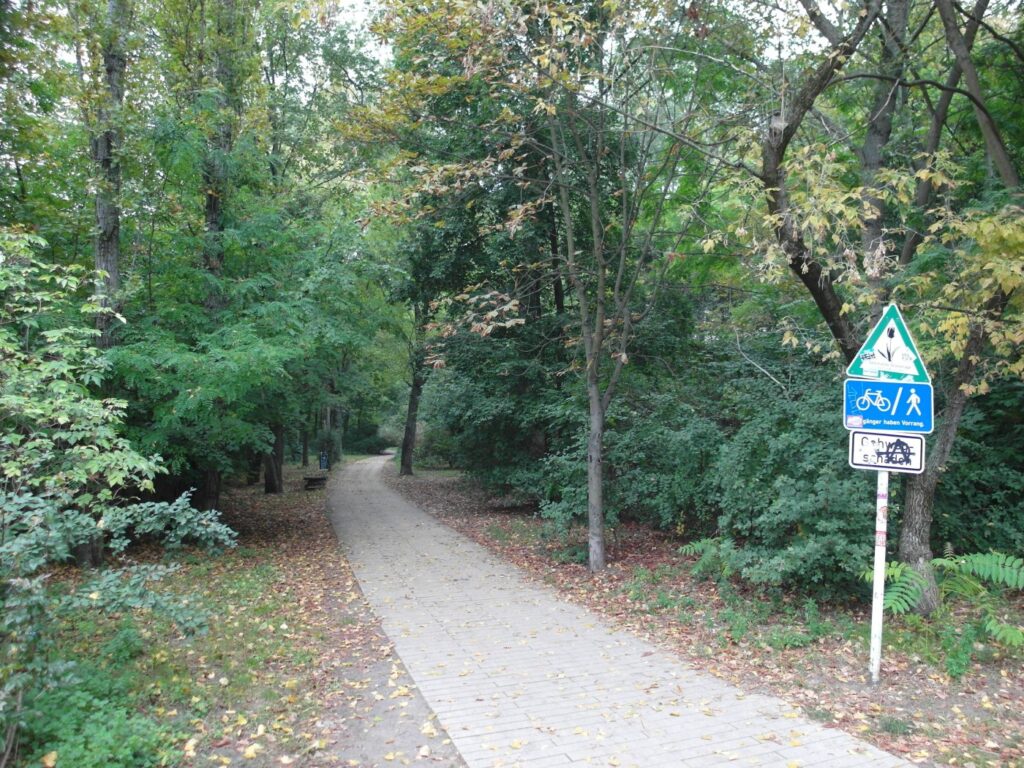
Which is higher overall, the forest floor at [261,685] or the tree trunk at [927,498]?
the tree trunk at [927,498]

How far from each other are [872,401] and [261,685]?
17.7 feet

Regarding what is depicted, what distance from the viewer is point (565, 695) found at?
5113 millimetres

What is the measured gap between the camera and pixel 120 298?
8914 mm

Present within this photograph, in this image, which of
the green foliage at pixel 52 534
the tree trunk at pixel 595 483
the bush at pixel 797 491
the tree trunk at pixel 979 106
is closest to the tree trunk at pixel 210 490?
the green foliage at pixel 52 534

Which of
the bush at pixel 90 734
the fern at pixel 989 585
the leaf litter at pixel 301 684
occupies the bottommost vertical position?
the leaf litter at pixel 301 684

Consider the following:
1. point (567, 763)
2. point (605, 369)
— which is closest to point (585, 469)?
point (605, 369)

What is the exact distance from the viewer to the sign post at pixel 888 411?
17.6 ft

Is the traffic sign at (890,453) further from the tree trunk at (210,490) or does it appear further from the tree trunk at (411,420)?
the tree trunk at (411,420)

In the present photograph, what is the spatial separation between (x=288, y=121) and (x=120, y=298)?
10.6 m

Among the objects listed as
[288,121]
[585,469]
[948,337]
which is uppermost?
[288,121]

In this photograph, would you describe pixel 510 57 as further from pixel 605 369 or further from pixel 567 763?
pixel 567 763

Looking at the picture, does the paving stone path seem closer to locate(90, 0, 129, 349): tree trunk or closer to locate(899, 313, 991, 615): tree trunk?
locate(899, 313, 991, 615): tree trunk

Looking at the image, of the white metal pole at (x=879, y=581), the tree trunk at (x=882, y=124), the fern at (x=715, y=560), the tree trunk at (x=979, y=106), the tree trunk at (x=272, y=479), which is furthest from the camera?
the tree trunk at (x=272, y=479)

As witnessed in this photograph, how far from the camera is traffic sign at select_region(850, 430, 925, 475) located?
17.6 feet
